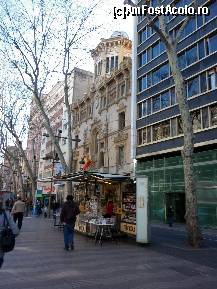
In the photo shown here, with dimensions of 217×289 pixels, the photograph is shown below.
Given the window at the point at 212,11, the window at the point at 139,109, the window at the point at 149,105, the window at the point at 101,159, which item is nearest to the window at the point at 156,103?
the window at the point at 149,105

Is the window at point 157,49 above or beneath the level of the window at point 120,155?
above

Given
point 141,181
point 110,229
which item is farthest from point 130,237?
point 141,181

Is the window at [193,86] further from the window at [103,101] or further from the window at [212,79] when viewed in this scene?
the window at [103,101]

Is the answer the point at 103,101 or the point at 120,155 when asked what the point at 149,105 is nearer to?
the point at 120,155

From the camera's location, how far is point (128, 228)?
14391 millimetres

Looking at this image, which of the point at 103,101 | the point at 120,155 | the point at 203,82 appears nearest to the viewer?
the point at 203,82

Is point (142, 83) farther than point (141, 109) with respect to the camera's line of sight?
Yes

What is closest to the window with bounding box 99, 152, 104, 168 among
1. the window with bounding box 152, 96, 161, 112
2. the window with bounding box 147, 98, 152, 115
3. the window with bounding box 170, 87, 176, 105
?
the window with bounding box 147, 98, 152, 115

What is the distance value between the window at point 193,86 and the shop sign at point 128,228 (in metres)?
15.1

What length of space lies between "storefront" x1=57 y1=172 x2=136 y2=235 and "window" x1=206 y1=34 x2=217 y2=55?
46.7ft

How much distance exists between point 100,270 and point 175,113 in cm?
2165

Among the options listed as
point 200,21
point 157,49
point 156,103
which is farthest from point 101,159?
point 200,21

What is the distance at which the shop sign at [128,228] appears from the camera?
13.9 metres

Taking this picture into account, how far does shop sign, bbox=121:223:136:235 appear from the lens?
13898 mm
